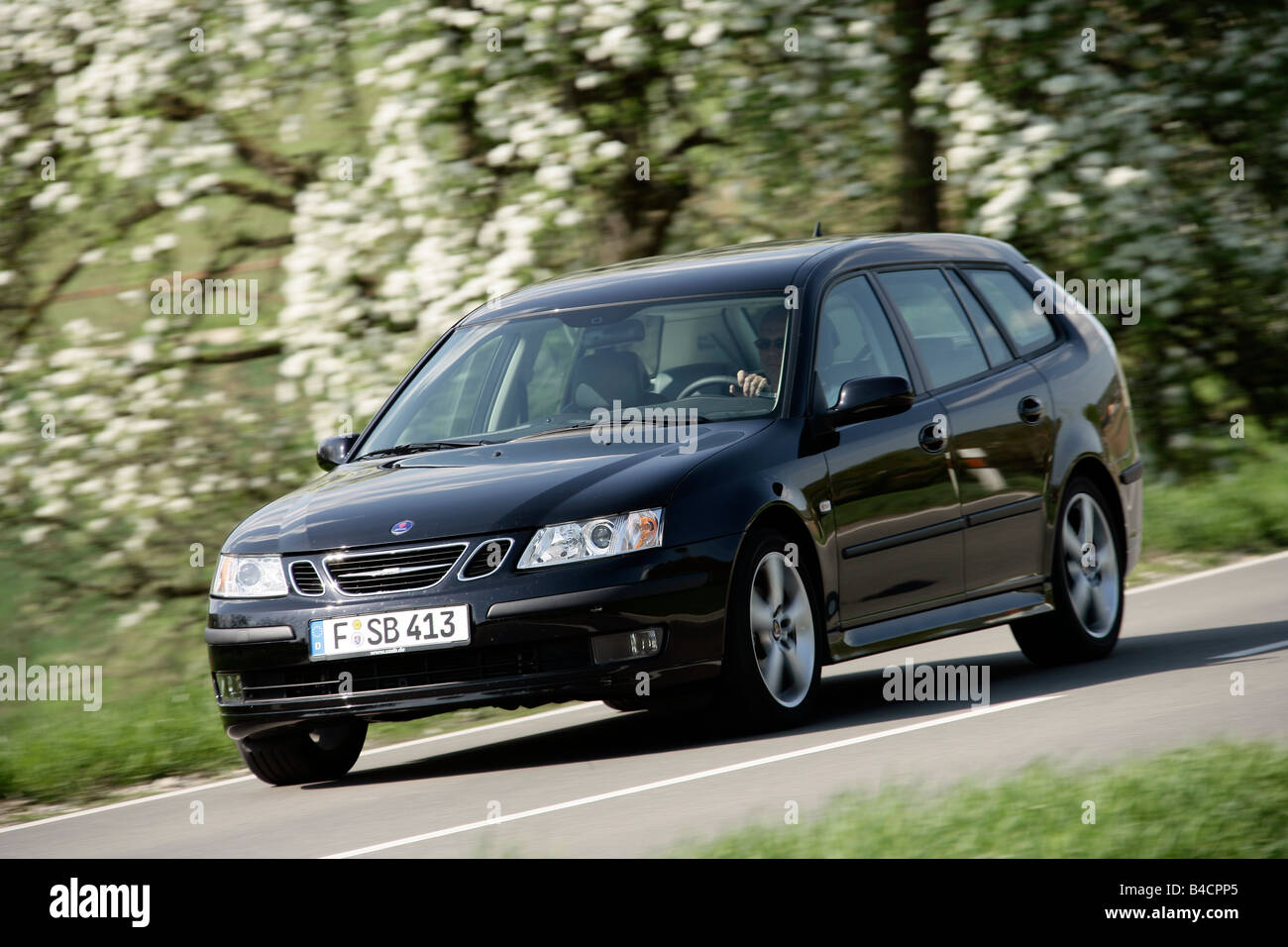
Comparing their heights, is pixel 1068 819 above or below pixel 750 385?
below

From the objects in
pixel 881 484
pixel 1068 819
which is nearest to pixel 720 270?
pixel 881 484

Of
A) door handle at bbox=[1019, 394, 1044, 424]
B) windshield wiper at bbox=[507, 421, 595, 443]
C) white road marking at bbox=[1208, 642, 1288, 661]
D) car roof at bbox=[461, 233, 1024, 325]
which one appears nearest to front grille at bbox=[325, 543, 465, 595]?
windshield wiper at bbox=[507, 421, 595, 443]

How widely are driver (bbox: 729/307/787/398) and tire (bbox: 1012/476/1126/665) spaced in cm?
194

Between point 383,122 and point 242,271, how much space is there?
2423mm

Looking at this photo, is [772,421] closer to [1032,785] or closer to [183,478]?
[1032,785]

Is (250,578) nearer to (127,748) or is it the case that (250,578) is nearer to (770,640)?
(770,640)

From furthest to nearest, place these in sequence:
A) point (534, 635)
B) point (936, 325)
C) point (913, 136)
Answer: point (913, 136) < point (936, 325) < point (534, 635)

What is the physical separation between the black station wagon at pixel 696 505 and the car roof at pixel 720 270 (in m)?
0.02

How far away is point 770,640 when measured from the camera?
7.89 meters

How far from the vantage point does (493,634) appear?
7398mm

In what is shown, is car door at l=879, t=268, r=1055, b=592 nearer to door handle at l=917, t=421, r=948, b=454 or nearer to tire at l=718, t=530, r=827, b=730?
door handle at l=917, t=421, r=948, b=454

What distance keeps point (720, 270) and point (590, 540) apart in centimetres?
191

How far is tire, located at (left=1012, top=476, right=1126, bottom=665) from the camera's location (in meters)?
9.70

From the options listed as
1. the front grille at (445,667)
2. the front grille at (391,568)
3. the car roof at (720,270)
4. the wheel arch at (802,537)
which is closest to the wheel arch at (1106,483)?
the car roof at (720,270)
